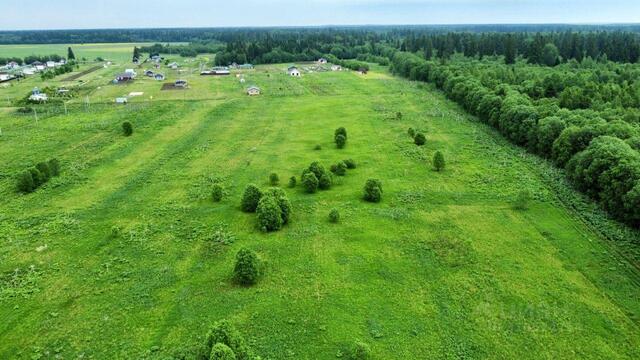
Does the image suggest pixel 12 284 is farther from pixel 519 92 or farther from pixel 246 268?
pixel 519 92

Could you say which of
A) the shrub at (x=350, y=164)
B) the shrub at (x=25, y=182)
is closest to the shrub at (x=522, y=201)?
the shrub at (x=350, y=164)

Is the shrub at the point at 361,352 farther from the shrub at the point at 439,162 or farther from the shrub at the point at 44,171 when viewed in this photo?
the shrub at the point at 44,171

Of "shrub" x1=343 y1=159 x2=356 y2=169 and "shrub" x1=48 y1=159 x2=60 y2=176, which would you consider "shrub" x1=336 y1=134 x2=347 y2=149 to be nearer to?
"shrub" x1=343 y1=159 x2=356 y2=169

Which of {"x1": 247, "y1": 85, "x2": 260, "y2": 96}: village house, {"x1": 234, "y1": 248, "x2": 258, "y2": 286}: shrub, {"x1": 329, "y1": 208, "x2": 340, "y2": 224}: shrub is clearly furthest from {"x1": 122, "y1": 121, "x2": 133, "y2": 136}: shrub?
{"x1": 234, "y1": 248, "x2": 258, "y2": 286}: shrub

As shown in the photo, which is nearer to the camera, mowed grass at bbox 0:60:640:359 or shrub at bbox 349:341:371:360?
shrub at bbox 349:341:371:360

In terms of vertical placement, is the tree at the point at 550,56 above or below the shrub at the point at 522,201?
above
